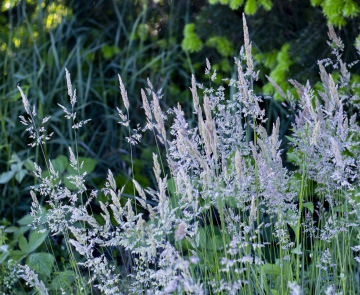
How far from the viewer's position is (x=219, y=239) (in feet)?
6.66

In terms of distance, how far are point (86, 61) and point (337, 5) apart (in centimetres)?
247

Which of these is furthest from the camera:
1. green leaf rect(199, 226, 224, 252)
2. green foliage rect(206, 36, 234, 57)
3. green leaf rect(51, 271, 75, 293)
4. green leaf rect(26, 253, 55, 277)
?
green foliage rect(206, 36, 234, 57)

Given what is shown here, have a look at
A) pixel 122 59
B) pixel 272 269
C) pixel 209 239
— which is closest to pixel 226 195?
pixel 272 269

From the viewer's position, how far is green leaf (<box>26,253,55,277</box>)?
193 centimetres

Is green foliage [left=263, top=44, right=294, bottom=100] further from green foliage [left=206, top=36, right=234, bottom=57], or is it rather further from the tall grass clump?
the tall grass clump

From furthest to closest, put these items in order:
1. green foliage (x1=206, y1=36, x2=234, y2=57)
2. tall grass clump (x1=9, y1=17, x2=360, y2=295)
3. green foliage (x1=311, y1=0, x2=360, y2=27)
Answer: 1. green foliage (x1=206, y1=36, x2=234, y2=57)
2. green foliage (x1=311, y1=0, x2=360, y2=27)
3. tall grass clump (x1=9, y1=17, x2=360, y2=295)

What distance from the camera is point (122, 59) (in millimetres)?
3854

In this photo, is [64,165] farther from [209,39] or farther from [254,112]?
[254,112]

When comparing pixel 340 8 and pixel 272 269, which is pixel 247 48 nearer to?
pixel 272 269

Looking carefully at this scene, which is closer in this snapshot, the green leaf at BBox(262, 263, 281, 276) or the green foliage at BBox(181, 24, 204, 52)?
the green leaf at BBox(262, 263, 281, 276)

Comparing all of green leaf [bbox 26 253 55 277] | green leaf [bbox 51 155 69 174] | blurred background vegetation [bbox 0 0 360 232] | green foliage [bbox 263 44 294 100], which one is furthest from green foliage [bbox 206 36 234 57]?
green leaf [bbox 26 253 55 277]

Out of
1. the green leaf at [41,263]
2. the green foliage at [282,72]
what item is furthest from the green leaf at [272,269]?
the green foliage at [282,72]

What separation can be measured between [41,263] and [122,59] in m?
2.32

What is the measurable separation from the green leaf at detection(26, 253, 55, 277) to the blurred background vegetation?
58 cm
